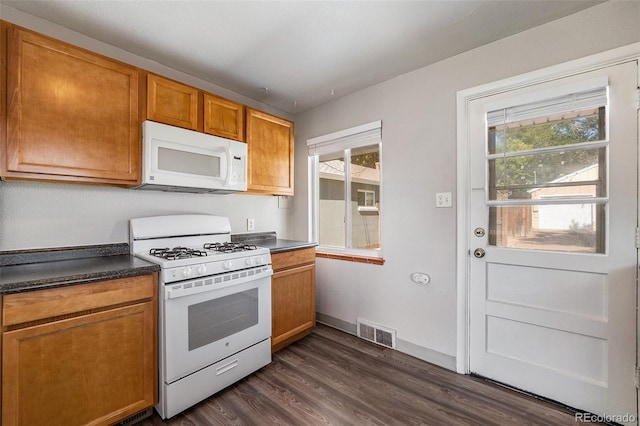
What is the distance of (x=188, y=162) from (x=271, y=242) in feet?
3.79

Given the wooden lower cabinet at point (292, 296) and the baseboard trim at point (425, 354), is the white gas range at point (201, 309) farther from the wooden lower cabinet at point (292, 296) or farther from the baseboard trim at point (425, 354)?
the baseboard trim at point (425, 354)

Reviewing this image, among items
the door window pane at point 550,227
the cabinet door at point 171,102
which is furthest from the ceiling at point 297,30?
the door window pane at point 550,227

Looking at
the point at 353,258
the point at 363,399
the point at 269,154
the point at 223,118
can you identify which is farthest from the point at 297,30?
the point at 363,399

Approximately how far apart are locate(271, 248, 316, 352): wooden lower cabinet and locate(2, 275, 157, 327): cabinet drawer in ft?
3.26

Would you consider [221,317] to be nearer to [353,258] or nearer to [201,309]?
[201,309]

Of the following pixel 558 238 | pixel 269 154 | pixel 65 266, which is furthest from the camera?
pixel 269 154

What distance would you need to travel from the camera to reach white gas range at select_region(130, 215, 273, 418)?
1.64 m

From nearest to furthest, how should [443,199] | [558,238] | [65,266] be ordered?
[65,266], [558,238], [443,199]

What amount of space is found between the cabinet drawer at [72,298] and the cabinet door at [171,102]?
114 cm

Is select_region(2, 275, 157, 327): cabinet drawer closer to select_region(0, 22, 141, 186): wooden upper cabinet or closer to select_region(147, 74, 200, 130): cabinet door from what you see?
select_region(0, 22, 141, 186): wooden upper cabinet

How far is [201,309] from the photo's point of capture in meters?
1.78

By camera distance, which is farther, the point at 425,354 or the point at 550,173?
the point at 425,354

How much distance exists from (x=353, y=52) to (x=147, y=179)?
1742mm

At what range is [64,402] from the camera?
53.1 inches
